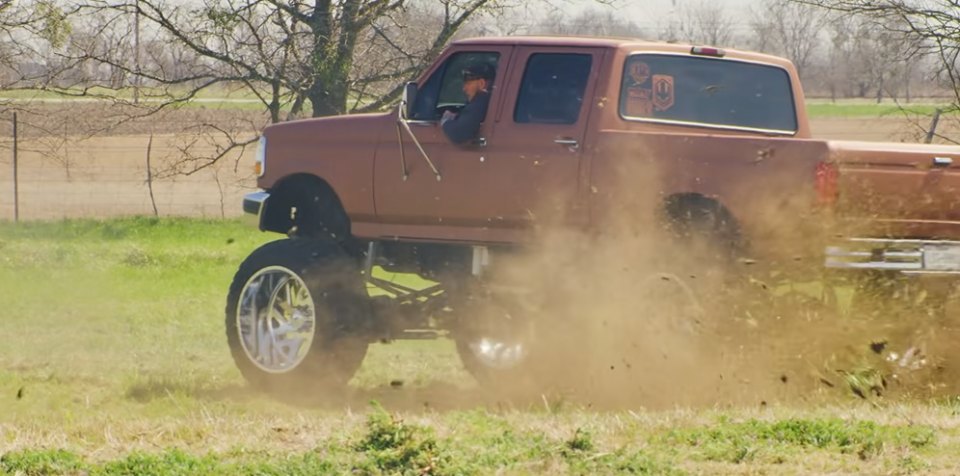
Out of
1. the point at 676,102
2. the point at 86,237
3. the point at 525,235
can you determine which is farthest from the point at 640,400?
the point at 86,237

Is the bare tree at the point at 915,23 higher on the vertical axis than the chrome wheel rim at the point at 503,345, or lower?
higher

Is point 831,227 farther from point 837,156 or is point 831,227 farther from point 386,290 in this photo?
point 386,290

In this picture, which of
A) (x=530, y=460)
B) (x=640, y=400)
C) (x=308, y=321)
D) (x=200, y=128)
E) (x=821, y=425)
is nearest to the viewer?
(x=530, y=460)

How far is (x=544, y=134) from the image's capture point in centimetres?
898

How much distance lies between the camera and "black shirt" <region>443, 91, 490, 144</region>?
362 inches

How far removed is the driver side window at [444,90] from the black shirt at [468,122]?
36 cm

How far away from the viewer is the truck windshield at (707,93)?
9.12 metres

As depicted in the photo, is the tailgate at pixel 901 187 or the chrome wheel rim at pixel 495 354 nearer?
the tailgate at pixel 901 187

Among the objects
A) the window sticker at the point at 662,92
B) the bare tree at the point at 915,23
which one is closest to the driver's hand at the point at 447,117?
the window sticker at the point at 662,92

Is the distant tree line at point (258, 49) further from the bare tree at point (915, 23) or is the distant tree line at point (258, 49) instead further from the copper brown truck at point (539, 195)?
the copper brown truck at point (539, 195)

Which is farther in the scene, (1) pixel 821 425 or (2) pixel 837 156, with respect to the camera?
(2) pixel 837 156

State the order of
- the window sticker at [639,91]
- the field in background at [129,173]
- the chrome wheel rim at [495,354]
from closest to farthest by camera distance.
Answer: the window sticker at [639,91], the chrome wheel rim at [495,354], the field in background at [129,173]

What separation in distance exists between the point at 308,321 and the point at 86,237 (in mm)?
12771

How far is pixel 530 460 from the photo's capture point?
20.5 ft
